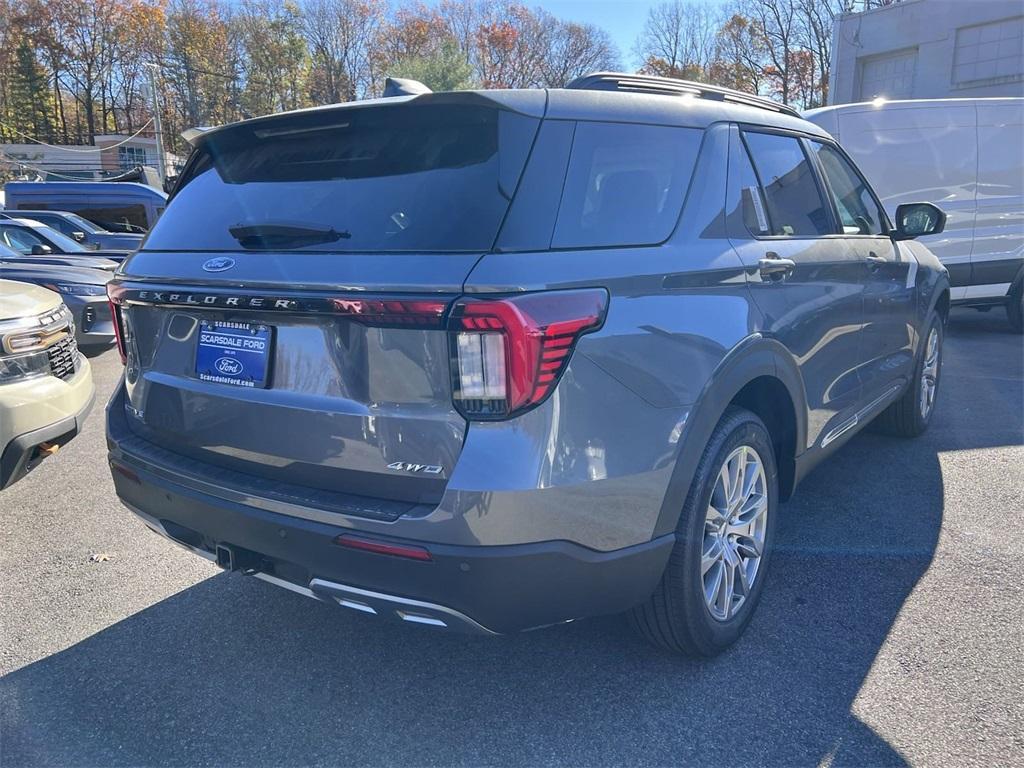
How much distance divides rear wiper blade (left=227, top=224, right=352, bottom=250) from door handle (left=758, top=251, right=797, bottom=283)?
1.48 meters

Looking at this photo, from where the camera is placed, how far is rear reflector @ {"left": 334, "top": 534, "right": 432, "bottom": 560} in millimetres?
2061

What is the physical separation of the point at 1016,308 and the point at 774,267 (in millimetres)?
7872

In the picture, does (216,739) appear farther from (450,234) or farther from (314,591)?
(450,234)

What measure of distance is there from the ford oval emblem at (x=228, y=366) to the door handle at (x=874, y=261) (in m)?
2.96

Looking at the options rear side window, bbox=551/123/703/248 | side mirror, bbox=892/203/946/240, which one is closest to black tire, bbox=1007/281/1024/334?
side mirror, bbox=892/203/946/240

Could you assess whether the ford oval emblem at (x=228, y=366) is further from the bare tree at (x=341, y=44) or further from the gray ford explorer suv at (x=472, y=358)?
the bare tree at (x=341, y=44)

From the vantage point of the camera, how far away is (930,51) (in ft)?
64.2

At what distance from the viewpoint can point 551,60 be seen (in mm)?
61125

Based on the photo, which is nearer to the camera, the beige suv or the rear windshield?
the rear windshield

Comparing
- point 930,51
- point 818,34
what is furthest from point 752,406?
point 818,34

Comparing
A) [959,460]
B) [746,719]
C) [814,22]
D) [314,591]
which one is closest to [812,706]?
[746,719]

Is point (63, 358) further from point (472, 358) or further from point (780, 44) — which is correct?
point (780, 44)

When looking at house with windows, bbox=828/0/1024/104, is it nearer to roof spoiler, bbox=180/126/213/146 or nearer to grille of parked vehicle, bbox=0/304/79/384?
roof spoiler, bbox=180/126/213/146

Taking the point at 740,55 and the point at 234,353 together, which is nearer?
the point at 234,353
